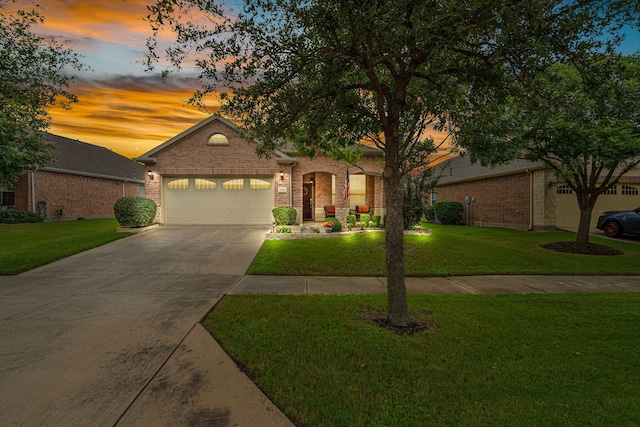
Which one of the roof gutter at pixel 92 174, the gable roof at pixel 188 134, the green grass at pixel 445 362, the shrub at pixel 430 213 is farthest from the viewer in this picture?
the shrub at pixel 430 213

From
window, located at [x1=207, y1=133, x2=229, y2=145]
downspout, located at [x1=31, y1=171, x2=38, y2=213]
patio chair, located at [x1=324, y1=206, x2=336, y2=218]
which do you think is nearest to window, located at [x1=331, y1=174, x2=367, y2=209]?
patio chair, located at [x1=324, y1=206, x2=336, y2=218]

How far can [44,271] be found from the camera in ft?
27.8

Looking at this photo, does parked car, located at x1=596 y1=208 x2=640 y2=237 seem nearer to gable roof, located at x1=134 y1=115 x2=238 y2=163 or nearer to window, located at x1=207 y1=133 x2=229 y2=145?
gable roof, located at x1=134 y1=115 x2=238 y2=163

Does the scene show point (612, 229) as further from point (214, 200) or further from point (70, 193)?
point (70, 193)

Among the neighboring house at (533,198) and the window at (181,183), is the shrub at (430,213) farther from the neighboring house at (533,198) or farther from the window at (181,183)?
the window at (181,183)

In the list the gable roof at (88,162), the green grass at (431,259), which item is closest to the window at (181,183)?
the green grass at (431,259)

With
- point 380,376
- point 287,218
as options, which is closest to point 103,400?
point 380,376

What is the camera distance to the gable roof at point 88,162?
75.4 feet

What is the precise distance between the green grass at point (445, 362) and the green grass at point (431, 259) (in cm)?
287

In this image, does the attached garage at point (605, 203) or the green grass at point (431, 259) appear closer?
the green grass at point (431, 259)

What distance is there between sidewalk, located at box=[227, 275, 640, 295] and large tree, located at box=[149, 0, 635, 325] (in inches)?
93.1

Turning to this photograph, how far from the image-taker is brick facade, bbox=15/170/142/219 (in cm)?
2045

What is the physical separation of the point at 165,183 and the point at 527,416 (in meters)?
17.7

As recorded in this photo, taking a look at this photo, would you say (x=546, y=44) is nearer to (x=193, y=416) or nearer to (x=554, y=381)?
(x=554, y=381)
